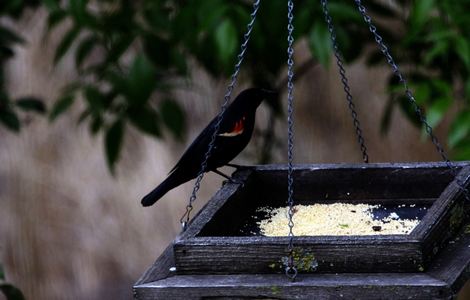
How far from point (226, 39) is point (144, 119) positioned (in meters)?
0.56

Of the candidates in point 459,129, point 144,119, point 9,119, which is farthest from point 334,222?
point 9,119

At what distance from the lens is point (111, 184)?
16.1 ft

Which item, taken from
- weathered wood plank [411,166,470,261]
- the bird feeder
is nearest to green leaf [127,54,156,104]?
the bird feeder

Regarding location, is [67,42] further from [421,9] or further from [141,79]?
[421,9]

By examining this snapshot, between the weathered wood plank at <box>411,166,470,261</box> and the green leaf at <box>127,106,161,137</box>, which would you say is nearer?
the weathered wood plank at <box>411,166,470,261</box>

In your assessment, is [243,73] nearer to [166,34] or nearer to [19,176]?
[166,34]

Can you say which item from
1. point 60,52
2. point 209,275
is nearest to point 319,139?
point 60,52

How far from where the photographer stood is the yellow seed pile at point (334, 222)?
7.03ft


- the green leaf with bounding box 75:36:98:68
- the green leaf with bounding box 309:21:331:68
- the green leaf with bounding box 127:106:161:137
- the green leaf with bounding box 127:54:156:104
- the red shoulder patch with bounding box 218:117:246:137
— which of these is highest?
the green leaf with bounding box 309:21:331:68

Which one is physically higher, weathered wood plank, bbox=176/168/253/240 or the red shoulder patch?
the red shoulder patch

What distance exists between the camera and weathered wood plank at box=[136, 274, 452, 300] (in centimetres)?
174

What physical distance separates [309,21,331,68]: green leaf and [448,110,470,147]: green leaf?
389mm

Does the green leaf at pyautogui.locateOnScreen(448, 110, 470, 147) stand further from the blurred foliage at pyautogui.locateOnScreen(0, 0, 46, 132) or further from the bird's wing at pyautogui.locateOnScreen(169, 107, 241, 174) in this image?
the blurred foliage at pyautogui.locateOnScreen(0, 0, 46, 132)

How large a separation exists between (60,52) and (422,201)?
132cm
